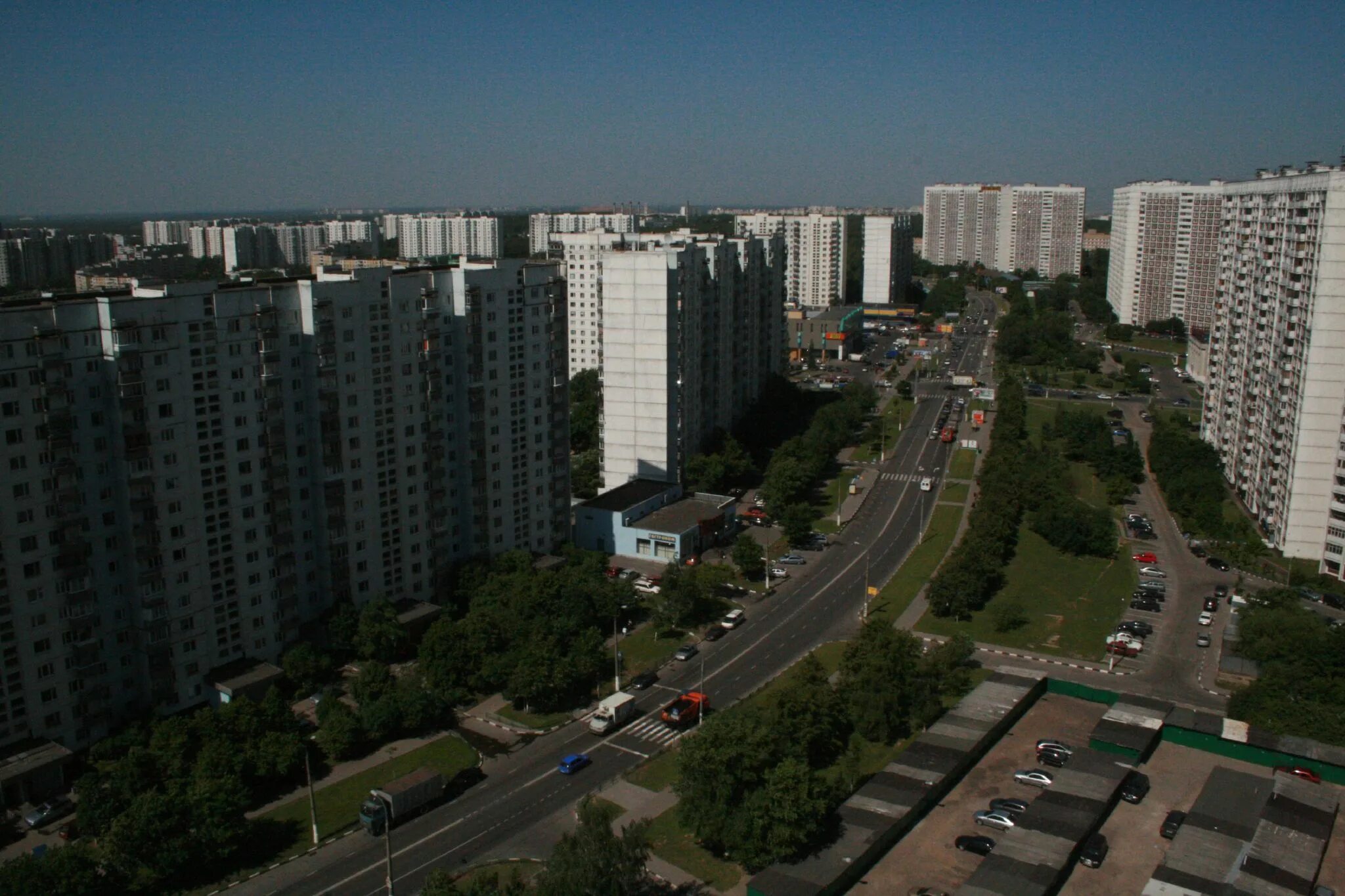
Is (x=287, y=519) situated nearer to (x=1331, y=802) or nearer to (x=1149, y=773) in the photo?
(x=1149, y=773)

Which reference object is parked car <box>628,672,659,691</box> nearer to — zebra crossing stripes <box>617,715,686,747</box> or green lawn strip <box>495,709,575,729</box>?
zebra crossing stripes <box>617,715,686,747</box>

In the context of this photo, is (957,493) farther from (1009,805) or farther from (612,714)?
(1009,805)

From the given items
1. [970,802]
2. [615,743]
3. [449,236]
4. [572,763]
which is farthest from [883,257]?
[572,763]

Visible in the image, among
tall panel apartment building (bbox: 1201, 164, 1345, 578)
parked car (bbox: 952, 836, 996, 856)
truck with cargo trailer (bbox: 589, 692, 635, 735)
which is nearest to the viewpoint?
parked car (bbox: 952, 836, 996, 856)

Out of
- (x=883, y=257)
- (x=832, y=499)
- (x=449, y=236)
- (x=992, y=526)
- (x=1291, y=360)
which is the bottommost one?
(x=832, y=499)

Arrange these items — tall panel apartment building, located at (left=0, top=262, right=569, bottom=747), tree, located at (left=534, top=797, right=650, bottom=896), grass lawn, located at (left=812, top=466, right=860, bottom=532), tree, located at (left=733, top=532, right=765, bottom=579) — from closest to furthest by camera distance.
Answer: tree, located at (left=534, top=797, right=650, bottom=896), tall panel apartment building, located at (left=0, top=262, right=569, bottom=747), tree, located at (left=733, top=532, right=765, bottom=579), grass lawn, located at (left=812, top=466, right=860, bottom=532)

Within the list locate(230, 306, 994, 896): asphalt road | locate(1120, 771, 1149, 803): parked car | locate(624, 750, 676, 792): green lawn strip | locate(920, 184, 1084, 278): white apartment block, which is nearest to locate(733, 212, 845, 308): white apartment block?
locate(920, 184, 1084, 278): white apartment block

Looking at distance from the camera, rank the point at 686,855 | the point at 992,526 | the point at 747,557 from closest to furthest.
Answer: the point at 686,855 → the point at 747,557 → the point at 992,526
